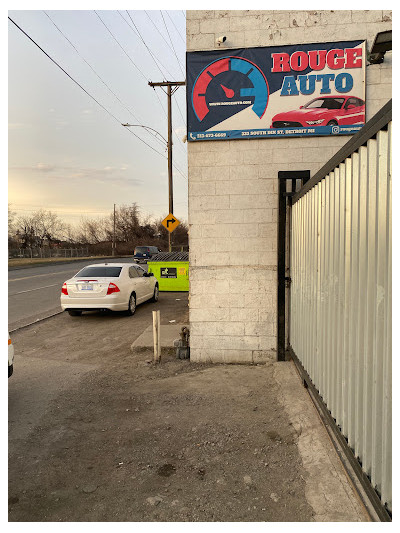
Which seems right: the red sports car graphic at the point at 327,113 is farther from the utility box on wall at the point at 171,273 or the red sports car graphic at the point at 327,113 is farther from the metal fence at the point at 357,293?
the utility box on wall at the point at 171,273

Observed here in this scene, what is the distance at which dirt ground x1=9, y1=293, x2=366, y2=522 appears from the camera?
2926mm

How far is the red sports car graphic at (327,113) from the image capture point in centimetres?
596

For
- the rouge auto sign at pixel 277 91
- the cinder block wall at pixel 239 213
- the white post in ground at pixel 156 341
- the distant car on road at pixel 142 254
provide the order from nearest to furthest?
the rouge auto sign at pixel 277 91 < the cinder block wall at pixel 239 213 < the white post in ground at pixel 156 341 < the distant car on road at pixel 142 254

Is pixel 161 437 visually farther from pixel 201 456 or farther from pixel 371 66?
pixel 371 66

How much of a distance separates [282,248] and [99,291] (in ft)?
19.1

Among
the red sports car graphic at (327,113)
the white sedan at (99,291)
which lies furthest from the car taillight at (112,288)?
the red sports car graphic at (327,113)

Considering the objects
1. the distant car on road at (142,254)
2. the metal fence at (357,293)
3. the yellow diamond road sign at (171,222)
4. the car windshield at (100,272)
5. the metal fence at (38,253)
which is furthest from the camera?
the metal fence at (38,253)

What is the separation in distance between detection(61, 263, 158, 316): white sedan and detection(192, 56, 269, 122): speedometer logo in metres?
5.58

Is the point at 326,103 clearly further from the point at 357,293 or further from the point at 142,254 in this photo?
the point at 142,254

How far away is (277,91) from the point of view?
20.0 feet

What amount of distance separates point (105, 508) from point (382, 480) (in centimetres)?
194

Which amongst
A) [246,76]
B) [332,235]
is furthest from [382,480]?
[246,76]

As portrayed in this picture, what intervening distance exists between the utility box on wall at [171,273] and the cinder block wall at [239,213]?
25.6ft

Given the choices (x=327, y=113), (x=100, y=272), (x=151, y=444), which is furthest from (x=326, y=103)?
(x=100, y=272)
